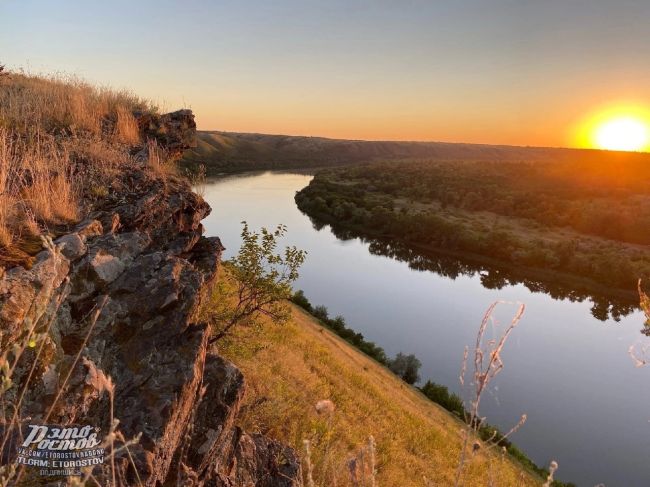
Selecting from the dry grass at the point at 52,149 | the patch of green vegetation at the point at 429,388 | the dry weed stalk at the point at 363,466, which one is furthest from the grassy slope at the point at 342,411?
the dry weed stalk at the point at 363,466

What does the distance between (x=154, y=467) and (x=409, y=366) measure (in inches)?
895

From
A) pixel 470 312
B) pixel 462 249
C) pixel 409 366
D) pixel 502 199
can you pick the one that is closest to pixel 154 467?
pixel 409 366

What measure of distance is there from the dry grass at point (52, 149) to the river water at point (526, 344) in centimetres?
1162

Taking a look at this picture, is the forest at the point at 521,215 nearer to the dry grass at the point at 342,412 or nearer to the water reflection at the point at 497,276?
the water reflection at the point at 497,276

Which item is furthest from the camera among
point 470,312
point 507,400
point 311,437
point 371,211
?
point 371,211

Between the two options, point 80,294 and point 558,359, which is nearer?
point 80,294

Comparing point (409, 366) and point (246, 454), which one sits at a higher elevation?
point (246, 454)

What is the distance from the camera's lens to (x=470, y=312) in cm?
3684

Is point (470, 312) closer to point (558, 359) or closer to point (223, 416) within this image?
point (558, 359)

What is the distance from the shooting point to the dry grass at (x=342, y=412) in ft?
36.5

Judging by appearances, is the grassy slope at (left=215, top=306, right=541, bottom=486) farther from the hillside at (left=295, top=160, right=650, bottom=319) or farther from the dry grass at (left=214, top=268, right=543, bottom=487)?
the hillside at (left=295, top=160, right=650, bottom=319)

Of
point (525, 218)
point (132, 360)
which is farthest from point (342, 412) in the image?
point (525, 218)

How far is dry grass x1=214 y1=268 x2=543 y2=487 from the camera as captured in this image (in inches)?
438

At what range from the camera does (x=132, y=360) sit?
5.52 meters
